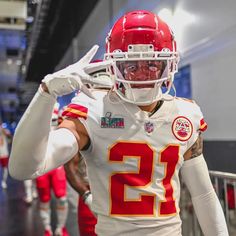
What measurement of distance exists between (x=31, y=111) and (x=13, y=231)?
12.2 ft

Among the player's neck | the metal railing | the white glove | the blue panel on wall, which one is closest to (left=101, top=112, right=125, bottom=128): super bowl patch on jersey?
the player's neck

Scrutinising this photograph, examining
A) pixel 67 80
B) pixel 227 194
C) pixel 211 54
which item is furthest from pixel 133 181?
pixel 211 54

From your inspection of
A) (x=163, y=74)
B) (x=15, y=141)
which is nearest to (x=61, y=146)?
(x=15, y=141)

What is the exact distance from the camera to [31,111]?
3.18 ft

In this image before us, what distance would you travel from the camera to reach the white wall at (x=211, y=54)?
3.33 meters

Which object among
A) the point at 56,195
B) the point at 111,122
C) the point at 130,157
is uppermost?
the point at 111,122

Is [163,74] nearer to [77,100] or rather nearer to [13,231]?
[77,100]

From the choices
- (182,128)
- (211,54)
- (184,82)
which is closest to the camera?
(182,128)

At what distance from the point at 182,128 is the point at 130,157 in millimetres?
208

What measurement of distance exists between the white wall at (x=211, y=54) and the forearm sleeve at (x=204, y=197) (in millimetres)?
1948

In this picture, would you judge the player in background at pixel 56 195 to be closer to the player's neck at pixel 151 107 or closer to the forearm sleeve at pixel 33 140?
the player's neck at pixel 151 107

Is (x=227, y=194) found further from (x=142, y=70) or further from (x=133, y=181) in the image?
(x=142, y=70)

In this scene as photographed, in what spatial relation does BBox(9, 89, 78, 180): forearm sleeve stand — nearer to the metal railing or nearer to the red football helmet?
the red football helmet

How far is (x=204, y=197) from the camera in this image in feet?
4.37
